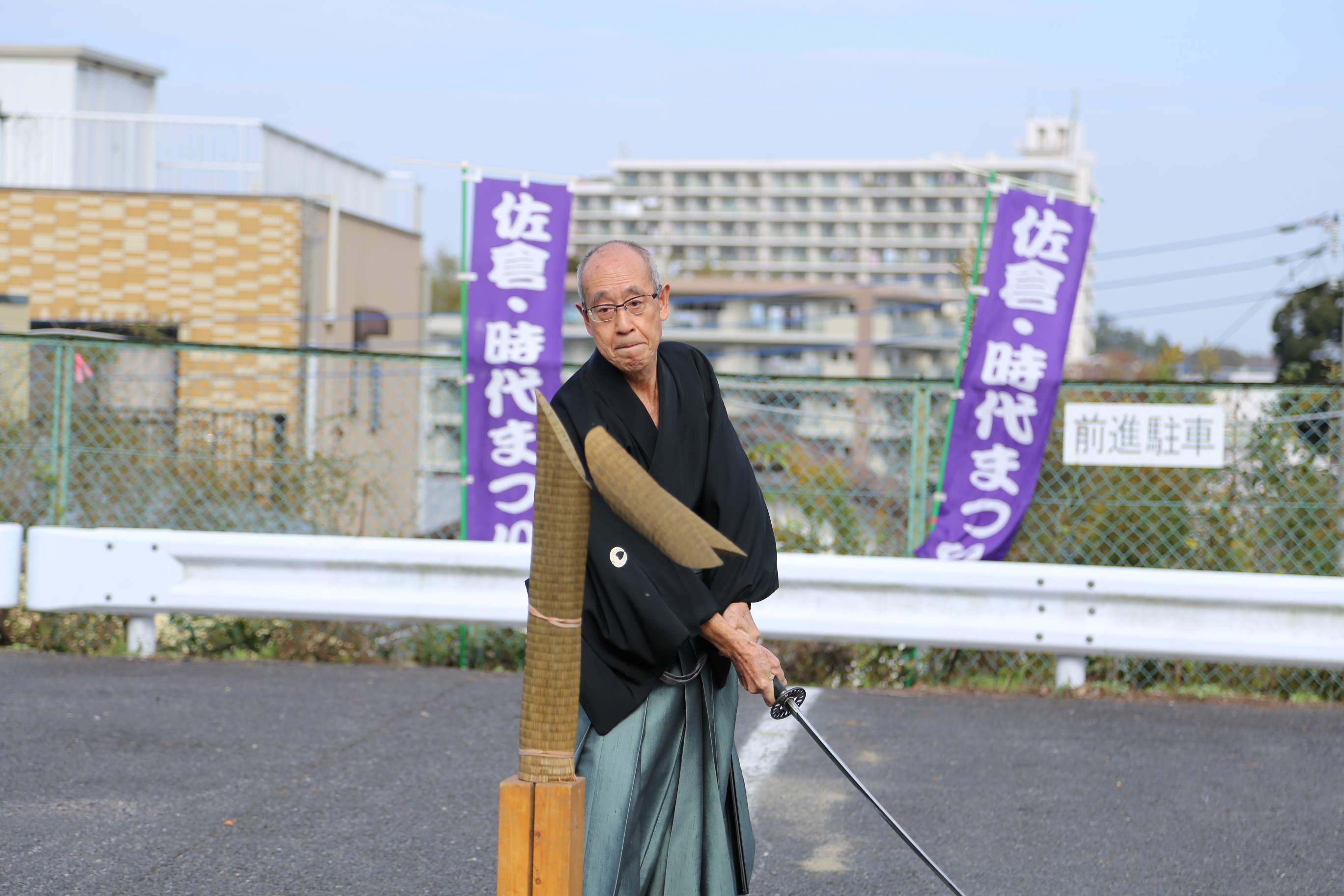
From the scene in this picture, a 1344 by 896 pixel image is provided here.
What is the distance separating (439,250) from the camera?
3125 inches

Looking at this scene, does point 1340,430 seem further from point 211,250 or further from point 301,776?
point 211,250

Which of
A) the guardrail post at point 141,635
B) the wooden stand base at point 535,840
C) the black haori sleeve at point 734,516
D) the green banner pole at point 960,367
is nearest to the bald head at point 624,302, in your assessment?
the black haori sleeve at point 734,516

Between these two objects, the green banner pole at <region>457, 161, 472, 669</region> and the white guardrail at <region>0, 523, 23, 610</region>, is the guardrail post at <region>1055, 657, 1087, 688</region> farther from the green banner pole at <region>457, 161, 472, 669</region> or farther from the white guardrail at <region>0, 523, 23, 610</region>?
the white guardrail at <region>0, 523, 23, 610</region>

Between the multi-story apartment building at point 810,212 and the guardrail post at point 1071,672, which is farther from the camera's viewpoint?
the multi-story apartment building at point 810,212

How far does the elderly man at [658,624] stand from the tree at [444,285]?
205ft

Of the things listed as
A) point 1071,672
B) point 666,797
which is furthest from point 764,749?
point 666,797

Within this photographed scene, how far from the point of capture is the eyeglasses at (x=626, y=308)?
8.70 ft

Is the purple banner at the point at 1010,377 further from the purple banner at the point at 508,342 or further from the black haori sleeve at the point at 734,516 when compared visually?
the black haori sleeve at the point at 734,516

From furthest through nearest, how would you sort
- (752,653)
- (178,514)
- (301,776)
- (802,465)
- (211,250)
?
1. (211,250)
2. (178,514)
3. (802,465)
4. (301,776)
5. (752,653)

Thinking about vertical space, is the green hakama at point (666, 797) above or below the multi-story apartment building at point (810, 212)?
below

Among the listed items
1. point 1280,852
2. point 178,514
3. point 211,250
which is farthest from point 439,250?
point 1280,852

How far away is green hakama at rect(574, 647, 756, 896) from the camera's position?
2.70 metres

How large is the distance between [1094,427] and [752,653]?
15.0 ft

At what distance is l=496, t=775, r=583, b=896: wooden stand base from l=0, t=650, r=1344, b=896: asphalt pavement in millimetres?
1596
